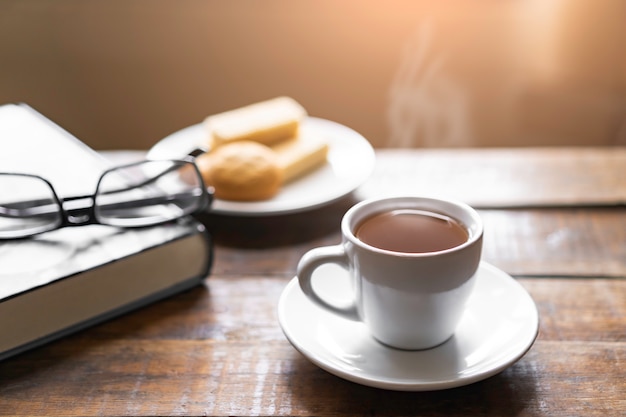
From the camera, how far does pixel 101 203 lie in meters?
0.66

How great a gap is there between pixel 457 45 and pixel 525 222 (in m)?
0.89

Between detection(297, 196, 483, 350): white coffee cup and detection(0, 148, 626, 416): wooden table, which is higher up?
detection(297, 196, 483, 350): white coffee cup

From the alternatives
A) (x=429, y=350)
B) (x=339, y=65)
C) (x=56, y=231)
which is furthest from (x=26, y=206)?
(x=339, y=65)

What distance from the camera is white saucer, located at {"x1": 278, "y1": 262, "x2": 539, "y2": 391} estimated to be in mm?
506

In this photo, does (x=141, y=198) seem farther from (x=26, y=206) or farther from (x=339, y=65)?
(x=339, y=65)

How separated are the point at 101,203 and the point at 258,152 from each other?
0.24 metres

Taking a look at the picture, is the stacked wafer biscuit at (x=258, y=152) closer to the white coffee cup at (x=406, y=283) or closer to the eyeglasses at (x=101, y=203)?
the eyeglasses at (x=101, y=203)

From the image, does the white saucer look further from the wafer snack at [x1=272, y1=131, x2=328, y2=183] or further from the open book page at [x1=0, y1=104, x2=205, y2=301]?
the wafer snack at [x1=272, y1=131, x2=328, y2=183]

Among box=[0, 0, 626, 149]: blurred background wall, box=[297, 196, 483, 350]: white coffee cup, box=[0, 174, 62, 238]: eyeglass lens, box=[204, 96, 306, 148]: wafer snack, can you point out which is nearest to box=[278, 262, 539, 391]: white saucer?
box=[297, 196, 483, 350]: white coffee cup

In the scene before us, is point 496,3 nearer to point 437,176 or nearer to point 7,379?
point 437,176

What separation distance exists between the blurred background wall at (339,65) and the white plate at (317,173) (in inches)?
24.1

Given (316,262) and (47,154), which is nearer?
(316,262)

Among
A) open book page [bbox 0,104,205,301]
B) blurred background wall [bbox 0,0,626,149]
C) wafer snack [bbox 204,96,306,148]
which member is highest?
open book page [bbox 0,104,205,301]

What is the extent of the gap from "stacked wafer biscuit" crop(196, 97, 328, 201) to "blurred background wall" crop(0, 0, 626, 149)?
2.11ft
